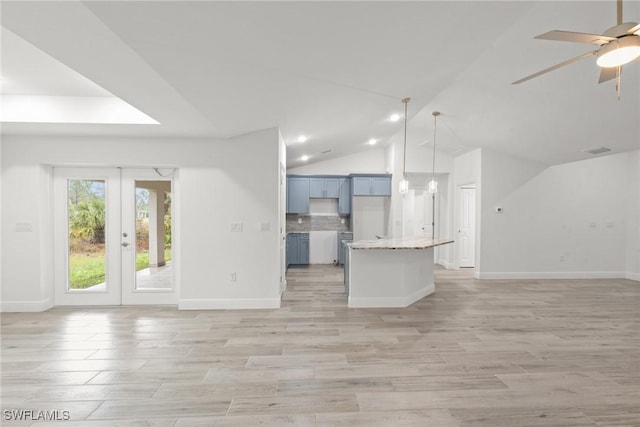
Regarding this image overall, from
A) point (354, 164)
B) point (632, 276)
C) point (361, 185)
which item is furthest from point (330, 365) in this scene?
point (632, 276)

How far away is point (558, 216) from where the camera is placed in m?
6.42

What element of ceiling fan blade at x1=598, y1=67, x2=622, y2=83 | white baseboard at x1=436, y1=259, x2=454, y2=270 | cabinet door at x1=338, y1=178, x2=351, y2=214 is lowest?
white baseboard at x1=436, y1=259, x2=454, y2=270

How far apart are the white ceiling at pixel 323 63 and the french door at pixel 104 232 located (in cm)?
76

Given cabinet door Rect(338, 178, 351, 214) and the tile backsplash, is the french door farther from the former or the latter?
cabinet door Rect(338, 178, 351, 214)

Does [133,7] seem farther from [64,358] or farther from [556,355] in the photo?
[556,355]

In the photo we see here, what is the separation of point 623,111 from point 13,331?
8.16 m

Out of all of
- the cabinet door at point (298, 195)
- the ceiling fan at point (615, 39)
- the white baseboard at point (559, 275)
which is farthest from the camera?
the cabinet door at point (298, 195)

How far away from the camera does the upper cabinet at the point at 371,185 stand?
7.48 meters

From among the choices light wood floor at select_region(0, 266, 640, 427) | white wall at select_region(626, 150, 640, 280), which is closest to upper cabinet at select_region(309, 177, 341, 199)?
light wood floor at select_region(0, 266, 640, 427)

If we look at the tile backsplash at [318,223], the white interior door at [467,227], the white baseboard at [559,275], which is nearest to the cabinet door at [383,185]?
the tile backsplash at [318,223]

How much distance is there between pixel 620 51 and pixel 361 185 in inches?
224

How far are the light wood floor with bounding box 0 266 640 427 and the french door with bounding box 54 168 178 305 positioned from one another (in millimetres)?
284

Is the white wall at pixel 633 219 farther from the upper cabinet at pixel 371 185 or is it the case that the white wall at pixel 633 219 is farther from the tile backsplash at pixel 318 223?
the tile backsplash at pixel 318 223

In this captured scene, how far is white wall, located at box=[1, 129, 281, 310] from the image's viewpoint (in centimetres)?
418
